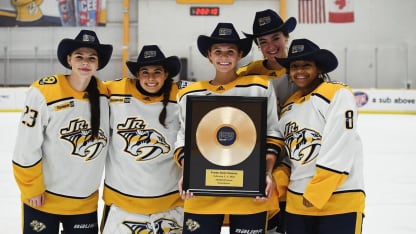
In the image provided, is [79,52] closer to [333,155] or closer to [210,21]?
[333,155]

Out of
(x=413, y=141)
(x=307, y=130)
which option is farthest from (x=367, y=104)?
(x=307, y=130)

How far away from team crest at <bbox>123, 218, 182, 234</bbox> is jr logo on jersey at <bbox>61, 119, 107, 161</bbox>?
42cm

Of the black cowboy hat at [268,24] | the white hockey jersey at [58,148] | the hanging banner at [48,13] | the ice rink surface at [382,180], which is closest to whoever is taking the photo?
the white hockey jersey at [58,148]

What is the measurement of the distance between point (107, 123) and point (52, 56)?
46.6ft

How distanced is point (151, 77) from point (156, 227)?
806mm

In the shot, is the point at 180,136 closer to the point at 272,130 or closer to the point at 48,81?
the point at 272,130

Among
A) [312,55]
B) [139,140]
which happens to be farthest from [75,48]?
[312,55]

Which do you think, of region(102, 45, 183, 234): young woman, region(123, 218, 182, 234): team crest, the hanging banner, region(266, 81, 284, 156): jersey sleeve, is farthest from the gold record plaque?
the hanging banner

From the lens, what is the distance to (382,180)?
4801mm

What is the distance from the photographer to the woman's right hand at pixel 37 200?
2.23 metres

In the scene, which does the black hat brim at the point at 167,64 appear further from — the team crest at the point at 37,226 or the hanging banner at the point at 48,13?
the hanging banner at the point at 48,13

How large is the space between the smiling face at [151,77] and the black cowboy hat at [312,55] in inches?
25.3

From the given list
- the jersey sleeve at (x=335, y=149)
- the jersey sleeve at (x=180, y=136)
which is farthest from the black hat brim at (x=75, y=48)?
the jersey sleeve at (x=335, y=149)

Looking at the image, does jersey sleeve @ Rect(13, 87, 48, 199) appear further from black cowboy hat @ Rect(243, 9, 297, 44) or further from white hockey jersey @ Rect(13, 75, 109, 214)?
black cowboy hat @ Rect(243, 9, 297, 44)
